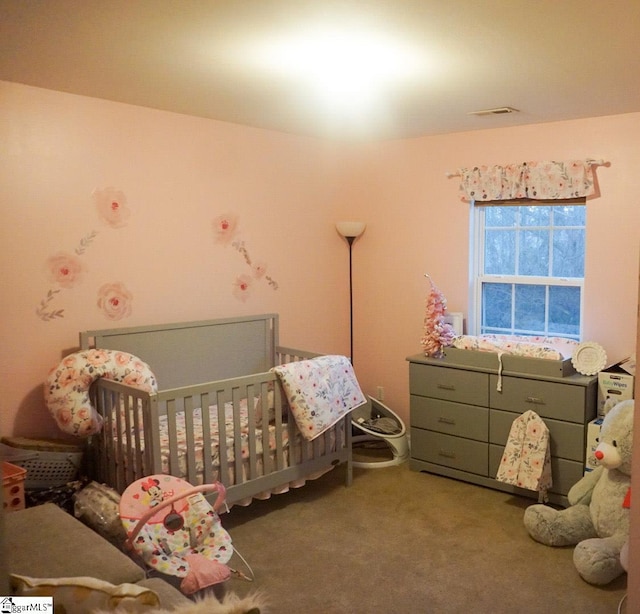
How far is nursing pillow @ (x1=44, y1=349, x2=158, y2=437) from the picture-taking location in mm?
3008

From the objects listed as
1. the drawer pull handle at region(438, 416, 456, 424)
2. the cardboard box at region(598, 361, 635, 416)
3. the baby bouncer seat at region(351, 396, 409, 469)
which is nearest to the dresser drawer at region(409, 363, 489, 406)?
the drawer pull handle at region(438, 416, 456, 424)

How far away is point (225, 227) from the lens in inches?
158

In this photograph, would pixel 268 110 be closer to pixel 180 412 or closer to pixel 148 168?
pixel 148 168

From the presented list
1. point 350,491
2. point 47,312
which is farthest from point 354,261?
point 47,312

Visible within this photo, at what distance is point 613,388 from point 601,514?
750mm

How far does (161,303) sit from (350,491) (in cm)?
155

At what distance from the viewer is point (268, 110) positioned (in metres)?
3.56

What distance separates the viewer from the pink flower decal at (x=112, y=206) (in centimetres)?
340

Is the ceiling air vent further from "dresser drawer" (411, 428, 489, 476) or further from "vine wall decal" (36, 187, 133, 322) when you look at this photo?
"vine wall decal" (36, 187, 133, 322)

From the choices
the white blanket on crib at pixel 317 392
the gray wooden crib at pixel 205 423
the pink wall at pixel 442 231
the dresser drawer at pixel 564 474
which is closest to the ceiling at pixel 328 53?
the pink wall at pixel 442 231

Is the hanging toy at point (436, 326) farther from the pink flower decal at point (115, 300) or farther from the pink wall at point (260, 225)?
the pink flower decal at point (115, 300)

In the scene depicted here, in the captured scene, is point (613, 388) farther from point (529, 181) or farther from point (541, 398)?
point (529, 181)

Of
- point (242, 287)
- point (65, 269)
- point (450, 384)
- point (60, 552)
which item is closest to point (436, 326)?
point (450, 384)

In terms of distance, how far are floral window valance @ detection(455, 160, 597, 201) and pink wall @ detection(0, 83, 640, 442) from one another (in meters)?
0.08
